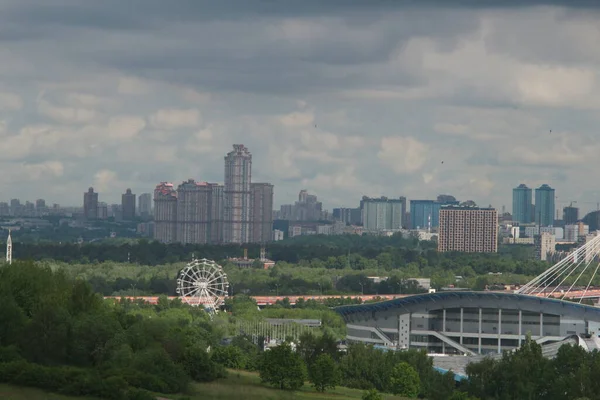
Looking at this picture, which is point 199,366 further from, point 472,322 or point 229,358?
point 472,322

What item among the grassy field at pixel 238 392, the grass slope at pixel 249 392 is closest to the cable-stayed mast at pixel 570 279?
the grass slope at pixel 249 392

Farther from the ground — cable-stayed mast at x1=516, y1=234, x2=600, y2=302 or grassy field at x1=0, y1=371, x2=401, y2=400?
cable-stayed mast at x1=516, y1=234, x2=600, y2=302

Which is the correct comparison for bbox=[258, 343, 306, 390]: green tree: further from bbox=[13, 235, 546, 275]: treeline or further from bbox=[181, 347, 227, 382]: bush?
bbox=[13, 235, 546, 275]: treeline

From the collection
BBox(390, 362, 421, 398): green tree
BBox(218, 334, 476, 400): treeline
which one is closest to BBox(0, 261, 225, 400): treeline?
BBox(218, 334, 476, 400): treeline

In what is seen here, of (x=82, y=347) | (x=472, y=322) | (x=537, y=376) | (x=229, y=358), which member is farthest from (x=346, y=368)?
(x=472, y=322)

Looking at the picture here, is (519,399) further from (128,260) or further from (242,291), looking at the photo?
(128,260)
